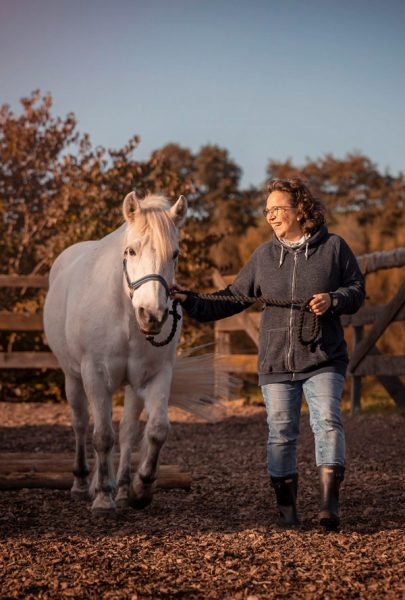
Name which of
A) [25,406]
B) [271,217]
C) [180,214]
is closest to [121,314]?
[180,214]

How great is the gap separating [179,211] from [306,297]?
830mm

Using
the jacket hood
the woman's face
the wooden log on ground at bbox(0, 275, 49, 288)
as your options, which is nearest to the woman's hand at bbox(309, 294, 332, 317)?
the jacket hood

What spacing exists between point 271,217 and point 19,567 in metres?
2.04

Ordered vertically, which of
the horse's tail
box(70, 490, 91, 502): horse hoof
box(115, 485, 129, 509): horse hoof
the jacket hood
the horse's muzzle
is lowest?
box(70, 490, 91, 502): horse hoof

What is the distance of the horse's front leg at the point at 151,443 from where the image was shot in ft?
14.0

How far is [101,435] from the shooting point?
446cm

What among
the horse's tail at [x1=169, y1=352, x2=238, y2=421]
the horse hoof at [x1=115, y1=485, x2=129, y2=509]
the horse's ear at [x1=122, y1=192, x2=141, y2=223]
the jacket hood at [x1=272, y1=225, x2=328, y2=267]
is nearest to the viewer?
the jacket hood at [x1=272, y1=225, x2=328, y2=267]

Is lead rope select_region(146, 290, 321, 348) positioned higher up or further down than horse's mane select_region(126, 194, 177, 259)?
further down

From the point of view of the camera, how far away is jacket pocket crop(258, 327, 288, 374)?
154 inches

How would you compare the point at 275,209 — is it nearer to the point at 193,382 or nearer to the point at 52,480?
the point at 193,382

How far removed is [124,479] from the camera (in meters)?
4.74

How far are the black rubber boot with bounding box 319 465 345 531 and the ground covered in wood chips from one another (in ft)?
0.21

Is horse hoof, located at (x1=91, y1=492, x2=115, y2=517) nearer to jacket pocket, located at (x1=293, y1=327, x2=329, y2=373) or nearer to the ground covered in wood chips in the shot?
the ground covered in wood chips

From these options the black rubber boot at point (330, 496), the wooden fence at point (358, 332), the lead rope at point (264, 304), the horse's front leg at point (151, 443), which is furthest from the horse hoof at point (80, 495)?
the wooden fence at point (358, 332)
